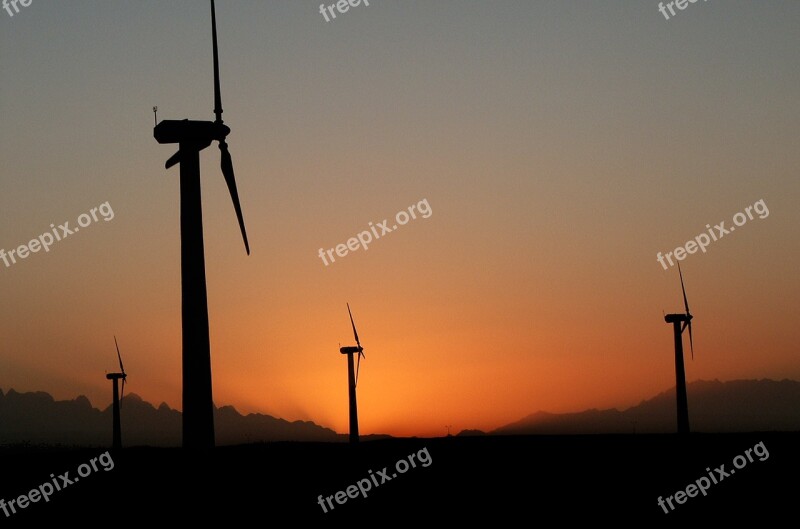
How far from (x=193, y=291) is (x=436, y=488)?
20903mm

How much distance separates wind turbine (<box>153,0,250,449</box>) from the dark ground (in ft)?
6.70

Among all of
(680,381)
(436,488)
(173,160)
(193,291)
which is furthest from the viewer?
(680,381)

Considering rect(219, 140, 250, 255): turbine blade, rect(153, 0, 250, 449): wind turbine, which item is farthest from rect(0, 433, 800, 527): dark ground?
rect(219, 140, 250, 255): turbine blade

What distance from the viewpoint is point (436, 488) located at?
220ft

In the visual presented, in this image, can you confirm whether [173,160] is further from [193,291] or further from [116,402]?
[116,402]

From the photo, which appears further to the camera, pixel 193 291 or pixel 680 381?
pixel 680 381

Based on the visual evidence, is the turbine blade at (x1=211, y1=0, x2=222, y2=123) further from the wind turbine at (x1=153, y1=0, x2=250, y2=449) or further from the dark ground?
the dark ground

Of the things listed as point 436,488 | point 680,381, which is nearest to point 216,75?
point 436,488

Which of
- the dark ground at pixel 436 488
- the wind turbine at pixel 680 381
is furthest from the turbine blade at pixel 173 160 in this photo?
the wind turbine at pixel 680 381

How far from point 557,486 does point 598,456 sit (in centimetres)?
1499

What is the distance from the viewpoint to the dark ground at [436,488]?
186 ft

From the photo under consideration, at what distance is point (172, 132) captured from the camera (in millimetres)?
60781

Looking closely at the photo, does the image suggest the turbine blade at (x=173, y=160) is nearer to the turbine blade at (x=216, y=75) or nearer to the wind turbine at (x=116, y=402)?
the turbine blade at (x=216, y=75)

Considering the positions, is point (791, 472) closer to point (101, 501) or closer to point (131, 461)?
point (101, 501)
